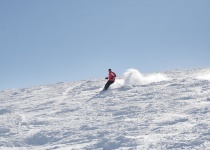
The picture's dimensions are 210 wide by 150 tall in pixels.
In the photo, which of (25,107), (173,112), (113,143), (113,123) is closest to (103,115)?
(113,123)

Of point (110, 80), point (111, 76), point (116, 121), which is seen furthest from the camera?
point (111, 76)

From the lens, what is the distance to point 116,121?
1338cm

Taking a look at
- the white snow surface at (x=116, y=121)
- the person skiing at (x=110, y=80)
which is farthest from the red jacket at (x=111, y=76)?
the white snow surface at (x=116, y=121)

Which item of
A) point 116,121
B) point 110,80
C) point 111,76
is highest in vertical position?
point 111,76

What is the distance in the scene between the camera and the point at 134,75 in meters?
24.2

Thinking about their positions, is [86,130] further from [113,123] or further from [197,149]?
[197,149]

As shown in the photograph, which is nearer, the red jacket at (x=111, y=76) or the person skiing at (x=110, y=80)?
the person skiing at (x=110, y=80)

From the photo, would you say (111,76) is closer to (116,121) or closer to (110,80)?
(110,80)

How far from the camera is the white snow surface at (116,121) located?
1098cm

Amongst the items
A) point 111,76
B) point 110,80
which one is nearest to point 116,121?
point 110,80

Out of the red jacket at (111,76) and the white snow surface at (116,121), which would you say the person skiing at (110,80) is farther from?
the white snow surface at (116,121)

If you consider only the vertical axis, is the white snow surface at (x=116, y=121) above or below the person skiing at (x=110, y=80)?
below

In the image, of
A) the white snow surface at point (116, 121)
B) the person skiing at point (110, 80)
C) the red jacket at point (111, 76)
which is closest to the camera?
the white snow surface at point (116, 121)

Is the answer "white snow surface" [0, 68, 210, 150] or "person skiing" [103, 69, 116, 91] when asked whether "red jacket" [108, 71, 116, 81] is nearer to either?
"person skiing" [103, 69, 116, 91]
